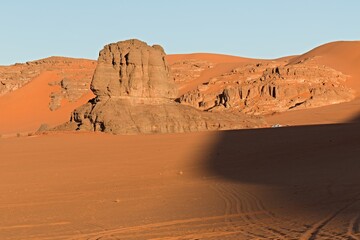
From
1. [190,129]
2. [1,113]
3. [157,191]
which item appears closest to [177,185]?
[157,191]

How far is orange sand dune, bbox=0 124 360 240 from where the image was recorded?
27.9ft

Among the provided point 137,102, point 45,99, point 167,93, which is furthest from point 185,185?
point 45,99

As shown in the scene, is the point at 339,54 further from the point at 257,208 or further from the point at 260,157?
the point at 257,208

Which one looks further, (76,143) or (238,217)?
(76,143)

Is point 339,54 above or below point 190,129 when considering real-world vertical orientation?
above

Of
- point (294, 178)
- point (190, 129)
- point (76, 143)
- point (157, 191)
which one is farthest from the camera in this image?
point (190, 129)

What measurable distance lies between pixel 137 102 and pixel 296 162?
17542mm

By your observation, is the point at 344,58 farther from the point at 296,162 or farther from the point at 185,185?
the point at 185,185

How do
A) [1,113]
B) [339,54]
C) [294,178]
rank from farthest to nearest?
[339,54]
[1,113]
[294,178]

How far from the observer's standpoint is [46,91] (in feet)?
224

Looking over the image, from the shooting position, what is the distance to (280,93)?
5044 cm

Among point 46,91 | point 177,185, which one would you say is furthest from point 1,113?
point 177,185

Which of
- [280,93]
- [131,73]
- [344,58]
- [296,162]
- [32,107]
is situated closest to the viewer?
[296,162]

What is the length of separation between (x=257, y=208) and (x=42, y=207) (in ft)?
14.6
